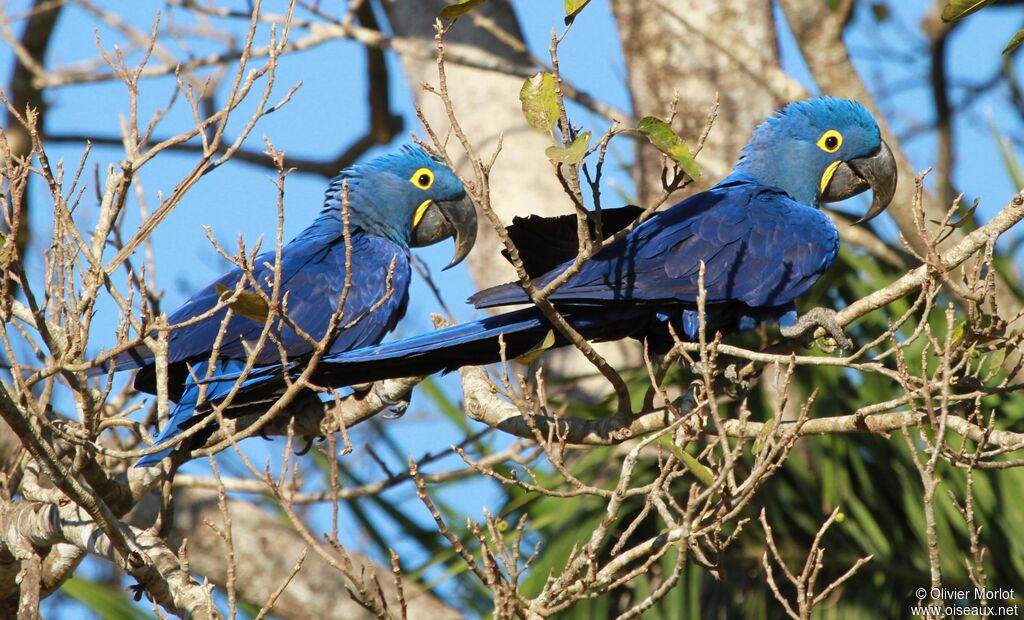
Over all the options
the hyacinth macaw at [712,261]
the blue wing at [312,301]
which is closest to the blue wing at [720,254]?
the hyacinth macaw at [712,261]

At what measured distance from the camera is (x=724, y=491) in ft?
8.05

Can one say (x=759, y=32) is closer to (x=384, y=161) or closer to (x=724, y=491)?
(x=384, y=161)

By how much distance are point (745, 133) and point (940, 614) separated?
3.74 m

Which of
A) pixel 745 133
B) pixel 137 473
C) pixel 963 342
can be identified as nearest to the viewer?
pixel 963 342

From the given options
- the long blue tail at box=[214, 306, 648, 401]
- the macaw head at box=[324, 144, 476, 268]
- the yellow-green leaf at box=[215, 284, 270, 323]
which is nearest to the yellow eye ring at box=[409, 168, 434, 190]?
the macaw head at box=[324, 144, 476, 268]

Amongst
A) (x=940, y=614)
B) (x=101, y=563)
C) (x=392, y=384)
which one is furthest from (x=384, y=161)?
(x=101, y=563)

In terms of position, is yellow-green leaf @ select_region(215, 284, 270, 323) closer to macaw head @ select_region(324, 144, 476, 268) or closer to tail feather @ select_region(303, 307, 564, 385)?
tail feather @ select_region(303, 307, 564, 385)

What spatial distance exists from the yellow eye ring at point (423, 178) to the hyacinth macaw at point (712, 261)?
129 cm

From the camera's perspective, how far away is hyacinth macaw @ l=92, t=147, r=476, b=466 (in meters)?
3.63

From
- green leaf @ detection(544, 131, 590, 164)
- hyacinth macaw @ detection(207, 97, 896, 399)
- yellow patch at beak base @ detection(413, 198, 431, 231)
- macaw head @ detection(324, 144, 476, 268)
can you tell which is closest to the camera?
green leaf @ detection(544, 131, 590, 164)

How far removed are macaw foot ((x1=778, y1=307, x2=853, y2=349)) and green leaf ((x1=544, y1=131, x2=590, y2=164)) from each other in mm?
1241

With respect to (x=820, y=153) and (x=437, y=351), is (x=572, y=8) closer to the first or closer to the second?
(x=437, y=351)

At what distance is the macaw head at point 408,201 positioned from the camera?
459 centimetres

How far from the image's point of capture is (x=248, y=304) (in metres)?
2.50
